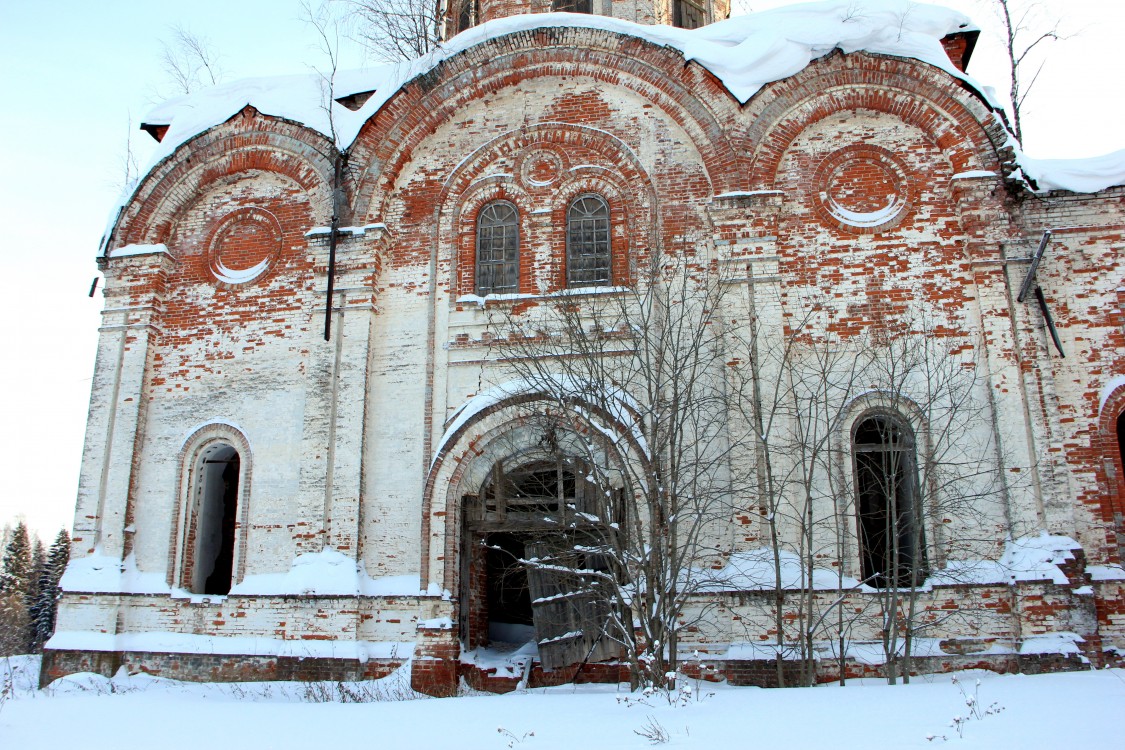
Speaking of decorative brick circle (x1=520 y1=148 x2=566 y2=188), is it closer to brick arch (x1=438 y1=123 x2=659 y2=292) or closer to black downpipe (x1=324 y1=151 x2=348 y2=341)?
brick arch (x1=438 y1=123 x2=659 y2=292)

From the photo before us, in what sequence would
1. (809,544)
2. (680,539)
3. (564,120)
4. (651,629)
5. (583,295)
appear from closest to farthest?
(651,629), (809,544), (680,539), (583,295), (564,120)

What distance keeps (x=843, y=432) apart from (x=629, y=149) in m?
4.30

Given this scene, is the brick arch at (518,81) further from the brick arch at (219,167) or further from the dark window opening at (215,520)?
the dark window opening at (215,520)

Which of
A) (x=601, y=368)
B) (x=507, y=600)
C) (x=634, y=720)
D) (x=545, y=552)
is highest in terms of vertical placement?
(x=601, y=368)

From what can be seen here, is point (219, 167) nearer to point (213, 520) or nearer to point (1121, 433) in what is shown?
point (213, 520)

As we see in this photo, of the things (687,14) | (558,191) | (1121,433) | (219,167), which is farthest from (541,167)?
(1121,433)

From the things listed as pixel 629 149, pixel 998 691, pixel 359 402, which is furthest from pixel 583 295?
pixel 998 691

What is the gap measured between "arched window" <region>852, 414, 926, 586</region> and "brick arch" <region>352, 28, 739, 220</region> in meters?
4.04

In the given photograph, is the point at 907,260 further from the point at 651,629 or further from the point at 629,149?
the point at 651,629

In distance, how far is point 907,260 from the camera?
10117mm

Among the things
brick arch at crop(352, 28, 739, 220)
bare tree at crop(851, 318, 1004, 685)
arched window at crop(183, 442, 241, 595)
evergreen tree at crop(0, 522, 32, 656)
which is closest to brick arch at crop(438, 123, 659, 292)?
brick arch at crop(352, 28, 739, 220)

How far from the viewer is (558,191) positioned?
11023 mm

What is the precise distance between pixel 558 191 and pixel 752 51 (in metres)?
2.91

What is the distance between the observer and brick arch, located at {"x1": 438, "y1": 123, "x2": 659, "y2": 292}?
10.7 meters
